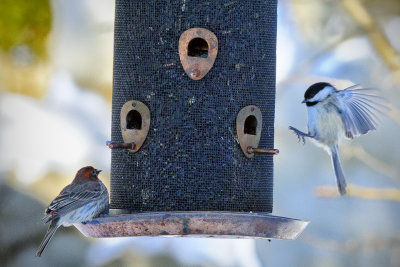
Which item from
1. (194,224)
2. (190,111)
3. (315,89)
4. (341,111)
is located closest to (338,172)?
(341,111)

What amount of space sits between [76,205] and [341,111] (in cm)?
259

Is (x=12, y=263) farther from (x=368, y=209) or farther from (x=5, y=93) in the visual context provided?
(x=368, y=209)

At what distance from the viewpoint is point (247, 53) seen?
8.96m

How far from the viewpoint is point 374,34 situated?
40.4ft

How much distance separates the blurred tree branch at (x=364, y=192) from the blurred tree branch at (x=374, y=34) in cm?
123

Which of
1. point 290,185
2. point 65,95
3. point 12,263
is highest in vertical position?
point 65,95

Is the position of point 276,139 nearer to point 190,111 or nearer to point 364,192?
point 364,192

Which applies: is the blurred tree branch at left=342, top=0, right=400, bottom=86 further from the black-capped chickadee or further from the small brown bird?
the small brown bird

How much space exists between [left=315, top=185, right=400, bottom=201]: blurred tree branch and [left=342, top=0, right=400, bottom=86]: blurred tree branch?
48.5 inches

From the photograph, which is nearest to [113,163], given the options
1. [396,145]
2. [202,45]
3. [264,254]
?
[202,45]

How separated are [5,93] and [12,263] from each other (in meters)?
1.93

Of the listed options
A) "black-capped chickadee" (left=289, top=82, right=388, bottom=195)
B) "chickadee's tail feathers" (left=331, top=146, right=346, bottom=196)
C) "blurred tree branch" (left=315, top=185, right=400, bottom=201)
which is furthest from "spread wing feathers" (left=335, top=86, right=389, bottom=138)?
"blurred tree branch" (left=315, top=185, right=400, bottom=201)

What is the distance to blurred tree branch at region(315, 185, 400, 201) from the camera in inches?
477

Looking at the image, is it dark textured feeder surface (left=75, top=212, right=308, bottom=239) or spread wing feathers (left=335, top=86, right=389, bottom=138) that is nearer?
dark textured feeder surface (left=75, top=212, right=308, bottom=239)
